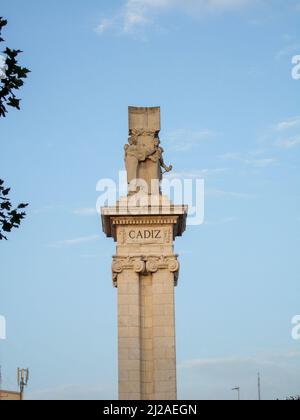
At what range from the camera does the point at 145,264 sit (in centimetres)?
3488

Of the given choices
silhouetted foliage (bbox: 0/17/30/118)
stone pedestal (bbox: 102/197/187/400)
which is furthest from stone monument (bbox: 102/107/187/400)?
silhouetted foliage (bbox: 0/17/30/118)

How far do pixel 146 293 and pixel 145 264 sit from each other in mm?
1068

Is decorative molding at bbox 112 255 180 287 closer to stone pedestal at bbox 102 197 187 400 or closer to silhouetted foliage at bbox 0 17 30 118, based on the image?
stone pedestal at bbox 102 197 187 400

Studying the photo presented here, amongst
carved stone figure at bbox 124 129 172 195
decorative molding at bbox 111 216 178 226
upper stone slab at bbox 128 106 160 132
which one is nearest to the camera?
decorative molding at bbox 111 216 178 226

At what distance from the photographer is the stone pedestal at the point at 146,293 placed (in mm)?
33875

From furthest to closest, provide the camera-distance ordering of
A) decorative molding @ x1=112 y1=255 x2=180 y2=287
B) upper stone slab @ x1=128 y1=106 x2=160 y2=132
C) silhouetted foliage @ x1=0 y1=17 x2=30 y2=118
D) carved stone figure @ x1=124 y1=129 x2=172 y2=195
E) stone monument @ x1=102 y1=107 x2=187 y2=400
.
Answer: upper stone slab @ x1=128 y1=106 x2=160 y2=132 → carved stone figure @ x1=124 y1=129 x2=172 y2=195 → decorative molding @ x1=112 y1=255 x2=180 y2=287 → stone monument @ x1=102 y1=107 x2=187 y2=400 → silhouetted foliage @ x1=0 y1=17 x2=30 y2=118

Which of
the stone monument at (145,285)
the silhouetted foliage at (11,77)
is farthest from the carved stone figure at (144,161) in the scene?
the silhouetted foliage at (11,77)

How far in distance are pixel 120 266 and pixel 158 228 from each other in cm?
198

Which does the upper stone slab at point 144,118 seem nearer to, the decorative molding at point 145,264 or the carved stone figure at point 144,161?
the carved stone figure at point 144,161

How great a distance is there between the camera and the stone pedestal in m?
33.9

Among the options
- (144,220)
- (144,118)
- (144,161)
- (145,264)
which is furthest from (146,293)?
(144,118)
